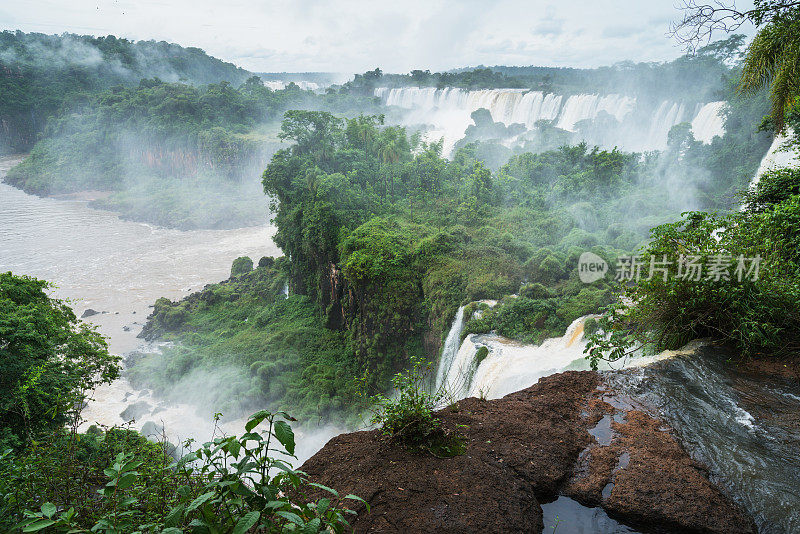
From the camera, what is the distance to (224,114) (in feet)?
157

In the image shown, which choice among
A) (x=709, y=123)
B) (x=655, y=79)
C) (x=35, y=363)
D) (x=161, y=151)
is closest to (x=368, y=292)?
(x=35, y=363)

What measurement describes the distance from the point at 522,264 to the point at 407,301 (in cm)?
400

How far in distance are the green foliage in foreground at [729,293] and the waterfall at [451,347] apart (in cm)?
683

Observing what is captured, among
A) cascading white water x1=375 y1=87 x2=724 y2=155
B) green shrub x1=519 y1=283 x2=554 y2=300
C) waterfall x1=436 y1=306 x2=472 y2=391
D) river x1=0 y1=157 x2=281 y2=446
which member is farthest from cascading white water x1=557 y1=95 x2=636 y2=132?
waterfall x1=436 y1=306 x2=472 y2=391

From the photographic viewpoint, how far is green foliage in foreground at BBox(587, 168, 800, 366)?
13.4ft

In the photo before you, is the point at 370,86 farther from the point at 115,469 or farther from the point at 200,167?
the point at 115,469

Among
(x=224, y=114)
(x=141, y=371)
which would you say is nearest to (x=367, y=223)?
(x=141, y=371)

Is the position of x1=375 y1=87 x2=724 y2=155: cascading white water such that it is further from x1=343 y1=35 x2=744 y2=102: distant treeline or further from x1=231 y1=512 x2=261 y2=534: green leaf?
x1=231 y1=512 x2=261 y2=534: green leaf

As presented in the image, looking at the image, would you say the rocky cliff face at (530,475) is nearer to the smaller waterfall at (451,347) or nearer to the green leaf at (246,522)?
the green leaf at (246,522)

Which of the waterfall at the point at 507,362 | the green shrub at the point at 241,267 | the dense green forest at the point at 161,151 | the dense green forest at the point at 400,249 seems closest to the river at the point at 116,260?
the dense green forest at the point at 400,249

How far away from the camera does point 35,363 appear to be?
7.64 m

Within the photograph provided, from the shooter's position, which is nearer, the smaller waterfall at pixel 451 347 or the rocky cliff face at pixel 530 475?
the rocky cliff face at pixel 530 475

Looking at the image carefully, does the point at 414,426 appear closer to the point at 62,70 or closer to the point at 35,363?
the point at 35,363

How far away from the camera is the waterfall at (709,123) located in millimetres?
23000
